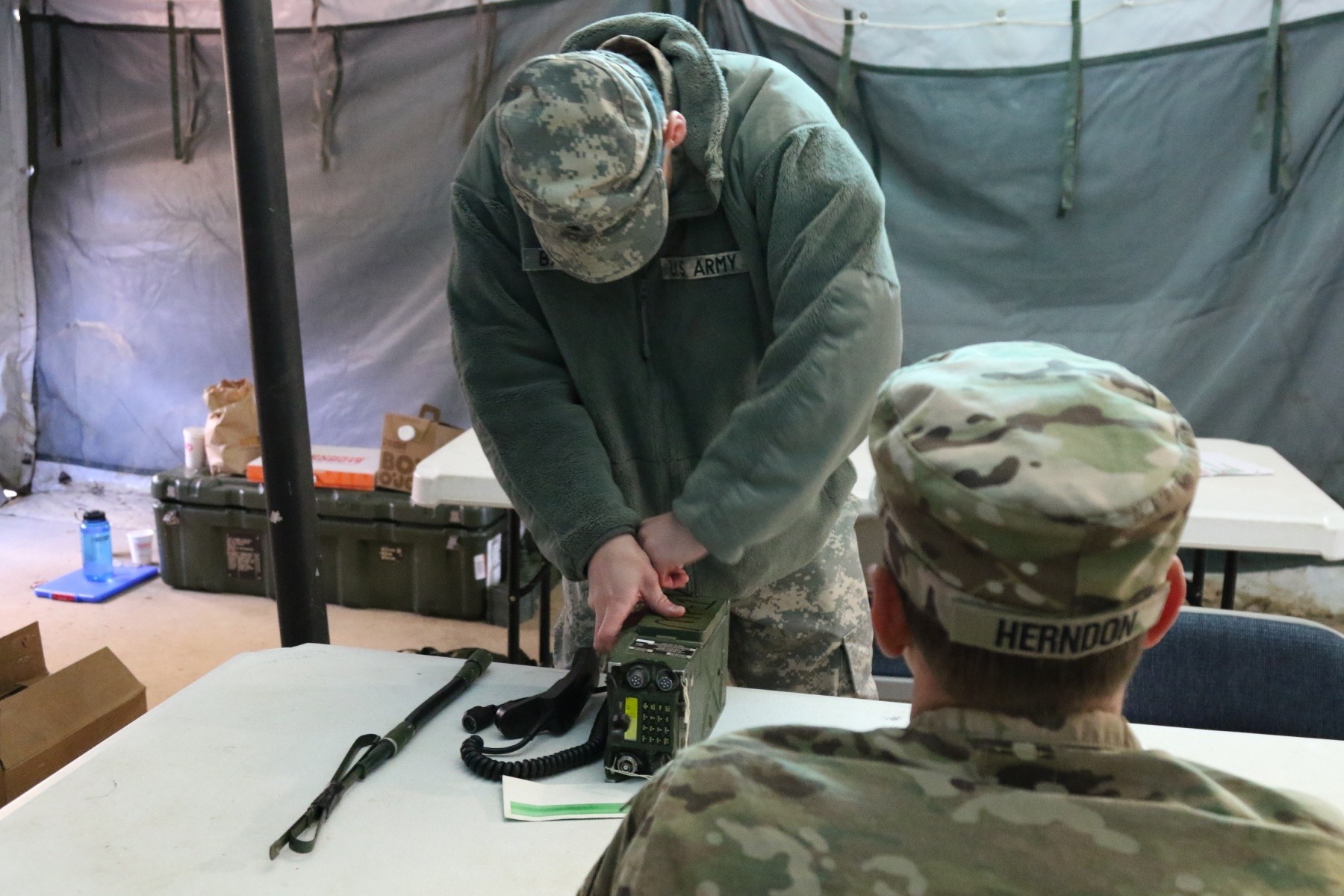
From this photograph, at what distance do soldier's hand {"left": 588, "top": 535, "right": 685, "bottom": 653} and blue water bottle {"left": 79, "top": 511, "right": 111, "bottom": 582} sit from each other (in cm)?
282

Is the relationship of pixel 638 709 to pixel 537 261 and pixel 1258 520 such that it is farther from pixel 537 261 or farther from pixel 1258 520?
pixel 1258 520

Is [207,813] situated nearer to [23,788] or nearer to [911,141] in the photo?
[23,788]

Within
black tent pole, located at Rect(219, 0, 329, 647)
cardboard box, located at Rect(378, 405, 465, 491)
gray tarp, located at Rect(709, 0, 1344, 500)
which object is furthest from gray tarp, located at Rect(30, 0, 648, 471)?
black tent pole, located at Rect(219, 0, 329, 647)

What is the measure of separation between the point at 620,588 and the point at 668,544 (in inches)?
3.1

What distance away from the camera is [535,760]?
1.19 meters

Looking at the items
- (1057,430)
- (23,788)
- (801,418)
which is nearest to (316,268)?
(23,788)

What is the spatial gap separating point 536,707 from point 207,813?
376 millimetres

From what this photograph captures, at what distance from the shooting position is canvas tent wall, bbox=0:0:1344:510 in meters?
Answer: 2.98

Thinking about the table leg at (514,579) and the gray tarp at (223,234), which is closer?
the table leg at (514,579)

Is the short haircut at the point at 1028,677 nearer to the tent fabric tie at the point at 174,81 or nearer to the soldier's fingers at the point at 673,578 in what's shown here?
the soldier's fingers at the point at 673,578

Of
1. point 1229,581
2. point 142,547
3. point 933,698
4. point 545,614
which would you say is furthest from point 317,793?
point 142,547


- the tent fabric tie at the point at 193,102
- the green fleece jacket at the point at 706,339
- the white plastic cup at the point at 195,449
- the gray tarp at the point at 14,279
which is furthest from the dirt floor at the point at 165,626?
Answer: the green fleece jacket at the point at 706,339

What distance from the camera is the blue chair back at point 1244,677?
4.88ft

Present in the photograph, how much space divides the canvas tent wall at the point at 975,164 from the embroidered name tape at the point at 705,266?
6.91ft
